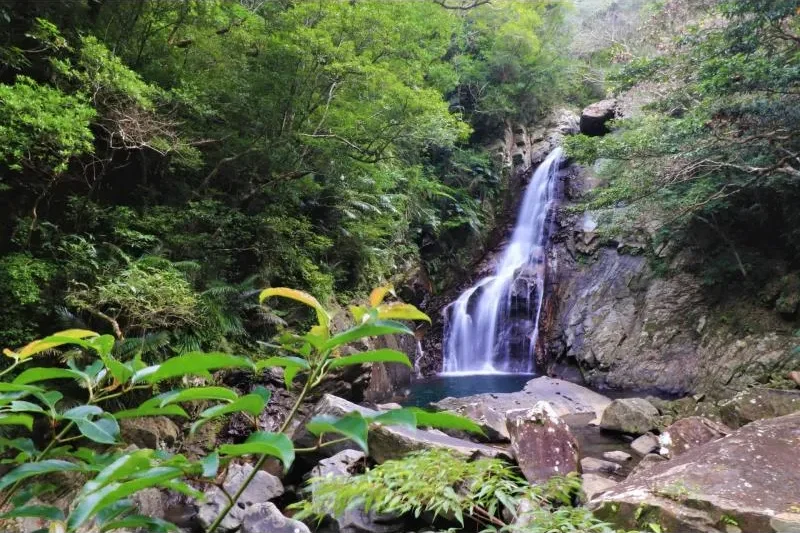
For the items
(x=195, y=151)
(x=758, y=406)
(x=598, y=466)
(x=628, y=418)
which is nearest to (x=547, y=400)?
(x=628, y=418)

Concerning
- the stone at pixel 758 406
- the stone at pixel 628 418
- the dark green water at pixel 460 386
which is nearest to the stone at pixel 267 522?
the stone at pixel 628 418

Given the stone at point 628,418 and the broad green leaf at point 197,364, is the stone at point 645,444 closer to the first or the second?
the stone at point 628,418

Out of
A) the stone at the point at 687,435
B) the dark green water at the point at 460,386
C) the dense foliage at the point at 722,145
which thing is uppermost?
the dense foliage at the point at 722,145

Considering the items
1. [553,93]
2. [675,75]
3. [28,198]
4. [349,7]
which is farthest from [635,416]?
[553,93]

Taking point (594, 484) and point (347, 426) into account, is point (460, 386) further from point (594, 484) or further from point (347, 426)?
point (347, 426)

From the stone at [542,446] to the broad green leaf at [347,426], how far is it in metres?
4.13

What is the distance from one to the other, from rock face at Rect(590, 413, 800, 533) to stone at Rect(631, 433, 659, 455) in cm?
208

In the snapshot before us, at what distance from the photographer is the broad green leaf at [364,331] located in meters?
0.75

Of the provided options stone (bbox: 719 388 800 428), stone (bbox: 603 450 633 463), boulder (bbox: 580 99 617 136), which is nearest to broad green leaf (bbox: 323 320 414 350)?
stone (bbox: 603 450 633 463)

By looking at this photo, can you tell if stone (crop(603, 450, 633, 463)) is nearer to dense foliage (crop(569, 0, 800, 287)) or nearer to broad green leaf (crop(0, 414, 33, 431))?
dense foliage (crop(569, 0, 800, 287))

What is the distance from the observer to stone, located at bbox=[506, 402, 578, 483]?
4.39m

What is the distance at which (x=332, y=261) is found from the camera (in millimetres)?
10703

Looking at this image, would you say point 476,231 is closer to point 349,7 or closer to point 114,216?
point 349,7

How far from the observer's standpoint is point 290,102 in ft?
27.1
